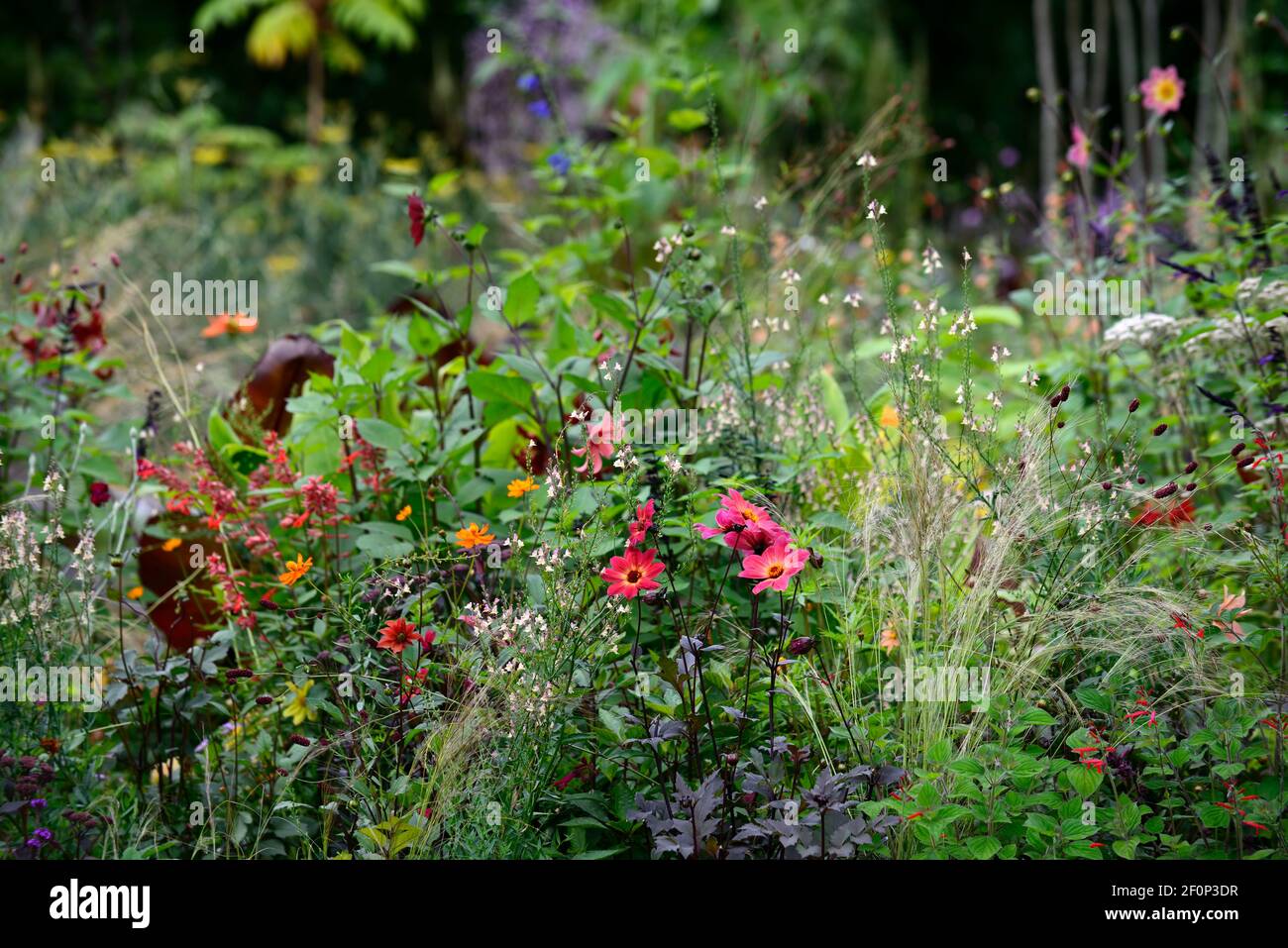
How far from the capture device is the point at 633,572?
1.90 metres

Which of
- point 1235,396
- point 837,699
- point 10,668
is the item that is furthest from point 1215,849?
point 10,668

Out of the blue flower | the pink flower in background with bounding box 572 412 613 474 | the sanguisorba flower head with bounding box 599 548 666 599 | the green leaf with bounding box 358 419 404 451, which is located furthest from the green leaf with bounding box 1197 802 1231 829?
the blue flower

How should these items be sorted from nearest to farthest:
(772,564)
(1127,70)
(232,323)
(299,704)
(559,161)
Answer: (772,564), (299,704), (232,323), (559,161), (1127,70)

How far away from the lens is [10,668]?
209 cm

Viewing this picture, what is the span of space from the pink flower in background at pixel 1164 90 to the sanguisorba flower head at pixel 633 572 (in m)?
2.11

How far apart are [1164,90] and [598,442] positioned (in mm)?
2076

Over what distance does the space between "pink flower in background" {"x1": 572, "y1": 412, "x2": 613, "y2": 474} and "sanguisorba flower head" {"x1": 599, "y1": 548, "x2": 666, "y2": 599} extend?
0.63 ft

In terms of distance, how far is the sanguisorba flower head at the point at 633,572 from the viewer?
73.8 inches

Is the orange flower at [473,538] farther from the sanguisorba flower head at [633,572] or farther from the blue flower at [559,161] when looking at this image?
the blue flower at [559,161]

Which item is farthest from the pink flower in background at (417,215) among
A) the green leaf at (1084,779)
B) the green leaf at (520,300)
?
the green leaf at (1084,779)

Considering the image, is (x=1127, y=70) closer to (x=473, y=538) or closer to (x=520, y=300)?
(x=520, y=300)

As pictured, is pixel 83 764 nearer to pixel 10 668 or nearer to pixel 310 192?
pixel 10 668

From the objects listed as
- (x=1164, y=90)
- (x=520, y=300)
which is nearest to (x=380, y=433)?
(x=520, y=300)

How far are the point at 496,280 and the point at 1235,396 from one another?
362 centimetres
